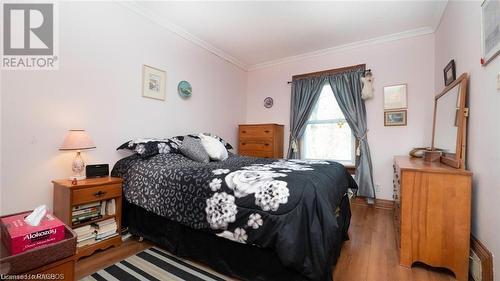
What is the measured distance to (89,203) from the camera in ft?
6.41

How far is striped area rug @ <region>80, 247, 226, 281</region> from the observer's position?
158 centimetres

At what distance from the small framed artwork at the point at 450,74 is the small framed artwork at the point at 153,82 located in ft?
10.7

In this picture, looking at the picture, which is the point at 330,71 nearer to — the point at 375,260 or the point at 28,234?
the point at 375,260

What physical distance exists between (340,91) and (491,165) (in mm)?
2343

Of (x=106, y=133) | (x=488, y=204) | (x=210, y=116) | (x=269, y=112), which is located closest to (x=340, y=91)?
(x=269, y=112)

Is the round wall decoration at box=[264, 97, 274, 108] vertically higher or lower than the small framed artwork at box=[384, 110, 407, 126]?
higher

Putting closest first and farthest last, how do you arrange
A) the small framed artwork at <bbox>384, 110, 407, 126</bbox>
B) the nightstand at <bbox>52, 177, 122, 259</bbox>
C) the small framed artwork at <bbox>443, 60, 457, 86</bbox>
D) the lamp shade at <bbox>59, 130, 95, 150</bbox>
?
1. the nightstand at <bbox>52, 177, 122, 259</bbox>
2. the lamp shade at <bbox>59, 130, 95, 150</bbox>
3. the small framed artwork at <bbox>443, 60, 457, 86</bbox>
4. the small framed artwork at <bbox>384, 110, 407, 126</bbox>

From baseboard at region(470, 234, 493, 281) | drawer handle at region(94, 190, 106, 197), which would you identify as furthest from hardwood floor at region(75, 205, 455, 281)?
drawer handle at region(94, 190, 106, 197)

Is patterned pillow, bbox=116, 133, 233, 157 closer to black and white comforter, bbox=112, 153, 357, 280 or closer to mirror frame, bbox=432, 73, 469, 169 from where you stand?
black and white comforter, bbox=112, 153, 357, 280

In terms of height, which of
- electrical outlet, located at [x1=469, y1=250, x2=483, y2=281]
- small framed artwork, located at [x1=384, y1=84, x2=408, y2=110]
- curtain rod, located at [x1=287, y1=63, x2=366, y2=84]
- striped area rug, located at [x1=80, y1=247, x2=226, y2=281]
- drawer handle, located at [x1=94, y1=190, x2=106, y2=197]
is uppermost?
curtain rod, located at [x1=287, y1=63, x2=366, y2=84]

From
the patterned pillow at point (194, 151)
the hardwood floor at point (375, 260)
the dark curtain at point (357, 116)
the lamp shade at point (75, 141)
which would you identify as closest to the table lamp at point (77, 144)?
the lamp shade at point (75, 141)

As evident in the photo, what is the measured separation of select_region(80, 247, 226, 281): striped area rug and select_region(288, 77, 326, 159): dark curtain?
2.65 meters

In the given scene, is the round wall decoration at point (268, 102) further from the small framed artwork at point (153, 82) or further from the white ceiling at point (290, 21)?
the small framed artwork at point (153, 82)

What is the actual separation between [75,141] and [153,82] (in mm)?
1195
